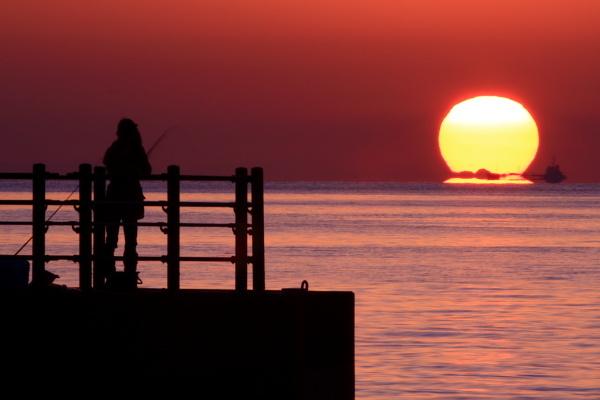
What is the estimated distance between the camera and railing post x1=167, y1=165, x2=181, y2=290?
1453cm

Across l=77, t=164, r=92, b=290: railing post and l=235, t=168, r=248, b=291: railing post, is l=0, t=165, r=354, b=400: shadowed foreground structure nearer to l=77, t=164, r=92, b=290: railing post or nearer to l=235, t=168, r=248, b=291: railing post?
l=77, t=164, r=92, b=290: railing post

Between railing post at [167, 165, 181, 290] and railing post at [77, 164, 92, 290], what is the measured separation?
3.13 ft

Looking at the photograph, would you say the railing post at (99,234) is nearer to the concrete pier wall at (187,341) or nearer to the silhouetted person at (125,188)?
the silhouetted person at (125,188)

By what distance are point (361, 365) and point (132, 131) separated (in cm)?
646

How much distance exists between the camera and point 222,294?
13.9 metres

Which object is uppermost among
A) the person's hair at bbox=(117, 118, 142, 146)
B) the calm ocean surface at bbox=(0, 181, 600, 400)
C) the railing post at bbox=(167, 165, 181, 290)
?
the person's hair at bbox=(117, 118, 142, 146)

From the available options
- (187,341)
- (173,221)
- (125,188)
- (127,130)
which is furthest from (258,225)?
(127,130)

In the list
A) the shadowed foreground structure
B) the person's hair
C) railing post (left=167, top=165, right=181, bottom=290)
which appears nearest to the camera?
the shadowed foreground structure

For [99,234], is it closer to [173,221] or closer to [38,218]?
[38,218]

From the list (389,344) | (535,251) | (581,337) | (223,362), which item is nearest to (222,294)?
(223,362)

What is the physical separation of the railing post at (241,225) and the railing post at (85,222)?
1742mm

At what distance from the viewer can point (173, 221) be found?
14.7 metres

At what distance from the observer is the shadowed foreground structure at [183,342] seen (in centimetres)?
1370

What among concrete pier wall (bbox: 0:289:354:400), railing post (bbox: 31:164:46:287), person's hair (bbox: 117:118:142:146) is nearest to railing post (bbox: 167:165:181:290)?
concrete pier wall (bbox: 0:289:354:400)
